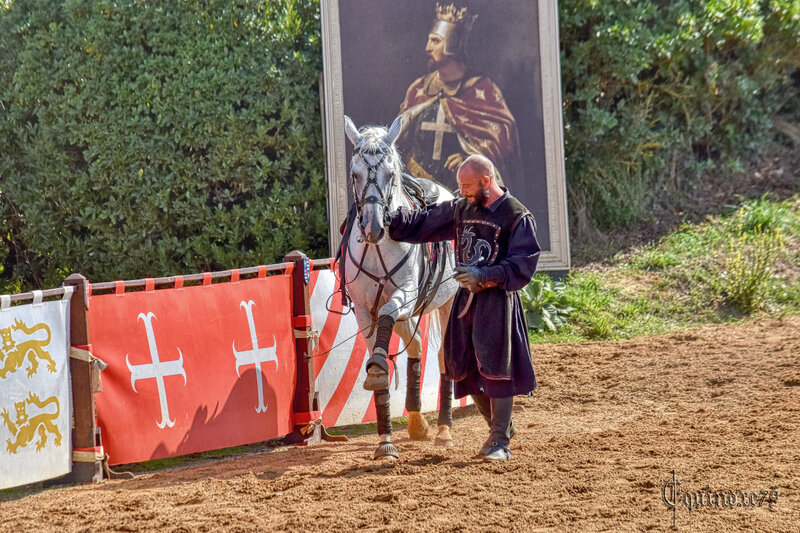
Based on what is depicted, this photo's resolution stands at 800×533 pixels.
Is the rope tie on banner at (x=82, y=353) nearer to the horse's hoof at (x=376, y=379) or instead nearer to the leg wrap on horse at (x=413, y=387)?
the horse's hoof at (x=376, y=379)

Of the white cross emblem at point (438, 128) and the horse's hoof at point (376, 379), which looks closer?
the horse's hoof at point (376, 379)

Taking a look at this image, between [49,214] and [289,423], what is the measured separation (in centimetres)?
541

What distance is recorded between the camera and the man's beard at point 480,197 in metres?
6.03

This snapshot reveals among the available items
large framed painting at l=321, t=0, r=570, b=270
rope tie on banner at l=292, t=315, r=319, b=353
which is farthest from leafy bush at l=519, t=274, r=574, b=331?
rope tie on banner at l=292, t=315, r=319, b=353

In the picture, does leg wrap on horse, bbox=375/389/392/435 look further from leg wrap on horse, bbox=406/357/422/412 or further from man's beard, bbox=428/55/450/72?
man's beard, bbox=428/55/450/72

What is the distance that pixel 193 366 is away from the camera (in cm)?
695

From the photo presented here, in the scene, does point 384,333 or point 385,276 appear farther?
point 385,276

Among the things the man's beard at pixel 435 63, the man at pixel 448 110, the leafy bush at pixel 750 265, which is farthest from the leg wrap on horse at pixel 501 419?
the man's beard at pixel 435 63

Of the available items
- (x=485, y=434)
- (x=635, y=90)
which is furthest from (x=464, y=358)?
(x=635, y=90)

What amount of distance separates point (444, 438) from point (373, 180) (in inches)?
85.7

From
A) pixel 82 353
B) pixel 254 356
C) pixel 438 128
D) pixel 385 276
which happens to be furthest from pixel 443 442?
pixel 438 128

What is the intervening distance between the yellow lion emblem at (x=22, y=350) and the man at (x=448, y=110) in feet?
20.8

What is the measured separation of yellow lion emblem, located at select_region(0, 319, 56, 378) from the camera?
19.6 feet

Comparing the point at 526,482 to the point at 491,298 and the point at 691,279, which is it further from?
the point at 691,279
